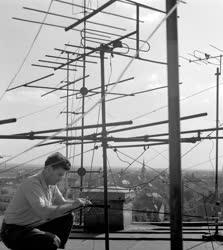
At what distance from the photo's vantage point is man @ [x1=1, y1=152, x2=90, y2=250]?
15.6ft

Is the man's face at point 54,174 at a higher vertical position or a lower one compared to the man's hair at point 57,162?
lower

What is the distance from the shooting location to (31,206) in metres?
4.77

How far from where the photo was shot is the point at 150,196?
3700cm

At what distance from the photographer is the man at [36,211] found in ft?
15.6

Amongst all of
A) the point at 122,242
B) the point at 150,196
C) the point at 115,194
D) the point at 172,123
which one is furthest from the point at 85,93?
the point at 150,196

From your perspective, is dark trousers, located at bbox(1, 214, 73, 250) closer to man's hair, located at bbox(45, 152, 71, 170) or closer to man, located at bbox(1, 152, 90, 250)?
man, located at bbox(1, 152, 90, 250)

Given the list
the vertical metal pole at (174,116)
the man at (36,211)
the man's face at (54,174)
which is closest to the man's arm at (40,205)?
the man at (36,211)

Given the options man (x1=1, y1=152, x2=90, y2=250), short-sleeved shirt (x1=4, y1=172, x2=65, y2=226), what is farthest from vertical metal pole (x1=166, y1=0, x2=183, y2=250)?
short-sleeved shirt (x1=4, y1=172, x2=65, y2=226)

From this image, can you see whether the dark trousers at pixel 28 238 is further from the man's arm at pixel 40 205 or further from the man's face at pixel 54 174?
the man's face at pixel 54 174

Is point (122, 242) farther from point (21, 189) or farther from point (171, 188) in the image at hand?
point (171, 188)

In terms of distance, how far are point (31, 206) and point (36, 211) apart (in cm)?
8

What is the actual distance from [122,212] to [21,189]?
181 inches

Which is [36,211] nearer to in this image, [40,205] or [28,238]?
[40,205]

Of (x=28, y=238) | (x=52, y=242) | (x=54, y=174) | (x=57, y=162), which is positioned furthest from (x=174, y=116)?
(x=28, y=238)
